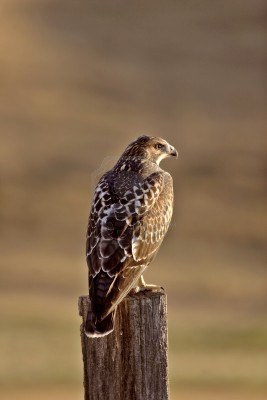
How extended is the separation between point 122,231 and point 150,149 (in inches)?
58.0

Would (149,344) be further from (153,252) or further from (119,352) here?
(153,252)

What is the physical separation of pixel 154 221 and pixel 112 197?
31cm

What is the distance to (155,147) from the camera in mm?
8820

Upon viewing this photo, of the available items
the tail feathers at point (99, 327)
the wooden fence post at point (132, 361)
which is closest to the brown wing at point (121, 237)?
the tail feathers at point (99, 327)

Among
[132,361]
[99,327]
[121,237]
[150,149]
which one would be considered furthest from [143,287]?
[150,149]

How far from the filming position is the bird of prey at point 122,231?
6898 mm

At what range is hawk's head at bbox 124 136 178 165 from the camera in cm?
867

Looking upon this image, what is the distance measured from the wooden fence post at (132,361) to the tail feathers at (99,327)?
2 cm

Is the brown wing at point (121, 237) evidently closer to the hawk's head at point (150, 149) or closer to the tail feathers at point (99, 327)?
the tail feathers at point (99, 327)

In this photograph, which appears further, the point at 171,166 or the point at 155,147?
the point at 171,166

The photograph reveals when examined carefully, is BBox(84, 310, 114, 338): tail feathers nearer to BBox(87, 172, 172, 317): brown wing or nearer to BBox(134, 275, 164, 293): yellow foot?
A: BBox(87, 172, 172, 317): brown wing

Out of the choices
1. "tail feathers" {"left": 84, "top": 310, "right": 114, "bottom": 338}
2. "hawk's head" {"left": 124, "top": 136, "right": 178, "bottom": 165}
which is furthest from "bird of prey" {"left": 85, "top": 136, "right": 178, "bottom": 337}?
"hawk's head" {"left": 124, "top": 136, "right": 178, "bottom": 165}

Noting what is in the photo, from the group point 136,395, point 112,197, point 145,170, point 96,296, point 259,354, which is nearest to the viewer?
point 136,395

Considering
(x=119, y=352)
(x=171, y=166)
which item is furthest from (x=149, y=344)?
(x=171, y=166)
